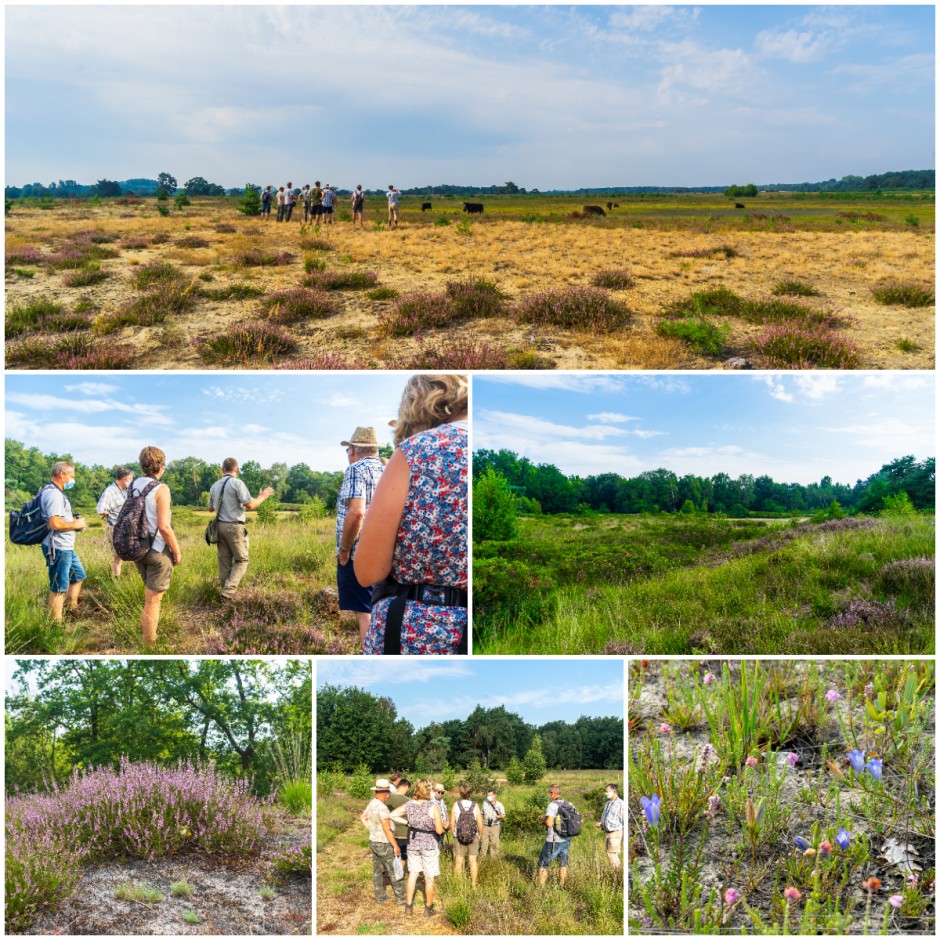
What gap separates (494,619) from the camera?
230 inches

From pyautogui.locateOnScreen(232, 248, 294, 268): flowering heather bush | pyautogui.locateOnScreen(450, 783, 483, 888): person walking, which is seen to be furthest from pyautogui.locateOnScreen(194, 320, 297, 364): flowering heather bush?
pyautogui.locateOnScreen(232, 248, 294, 268): flowering heather bush

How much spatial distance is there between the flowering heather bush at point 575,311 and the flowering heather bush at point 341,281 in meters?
3.85

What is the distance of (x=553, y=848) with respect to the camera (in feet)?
17.5

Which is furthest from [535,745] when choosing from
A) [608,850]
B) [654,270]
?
[654,270]

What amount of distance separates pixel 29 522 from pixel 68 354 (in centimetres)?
449

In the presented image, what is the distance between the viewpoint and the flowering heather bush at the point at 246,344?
9914mm

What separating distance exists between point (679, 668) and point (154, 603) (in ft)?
14.7

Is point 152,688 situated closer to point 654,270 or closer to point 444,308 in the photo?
point 444,308

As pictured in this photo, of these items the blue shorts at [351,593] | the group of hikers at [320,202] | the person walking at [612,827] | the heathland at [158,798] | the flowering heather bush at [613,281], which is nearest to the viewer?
the person walking at [612,827]

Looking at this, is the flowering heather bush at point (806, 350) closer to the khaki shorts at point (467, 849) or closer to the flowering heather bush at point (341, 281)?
the khaki shorts at point (467, 849)

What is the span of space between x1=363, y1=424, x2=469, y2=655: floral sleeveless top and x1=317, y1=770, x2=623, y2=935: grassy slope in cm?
171

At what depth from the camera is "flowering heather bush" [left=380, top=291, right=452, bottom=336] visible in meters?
11.1

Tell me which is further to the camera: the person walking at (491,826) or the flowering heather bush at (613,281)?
the flowering heather bush at (613,281)

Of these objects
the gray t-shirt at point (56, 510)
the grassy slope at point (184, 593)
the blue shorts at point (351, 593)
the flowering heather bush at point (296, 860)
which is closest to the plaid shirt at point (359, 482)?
the blue shorts at point (351, 593)
